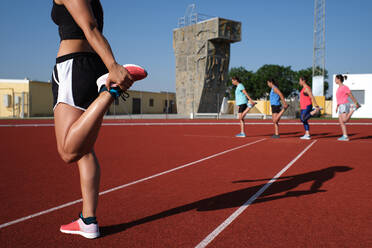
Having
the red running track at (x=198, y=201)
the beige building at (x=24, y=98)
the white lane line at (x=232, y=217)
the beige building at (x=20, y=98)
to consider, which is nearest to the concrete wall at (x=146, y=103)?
the beige building at (x=24, y=98)

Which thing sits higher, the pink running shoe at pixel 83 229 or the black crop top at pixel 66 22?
the black crop top at pixel 66 22

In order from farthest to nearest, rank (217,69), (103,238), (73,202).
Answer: (217,69) < (73,202) < (103,238)

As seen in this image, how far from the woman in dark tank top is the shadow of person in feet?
1.36

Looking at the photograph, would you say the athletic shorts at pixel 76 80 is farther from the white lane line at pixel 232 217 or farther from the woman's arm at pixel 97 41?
the white lane line at pixel 232 217

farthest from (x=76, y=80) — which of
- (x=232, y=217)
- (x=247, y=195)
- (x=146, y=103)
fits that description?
(x=146, y=103)

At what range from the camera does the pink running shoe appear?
8.09ft

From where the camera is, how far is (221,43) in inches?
1241

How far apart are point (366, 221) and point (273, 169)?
239 cm

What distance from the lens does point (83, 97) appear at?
7.88 ft

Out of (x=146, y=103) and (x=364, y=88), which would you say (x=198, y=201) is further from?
(x=146, y=103)

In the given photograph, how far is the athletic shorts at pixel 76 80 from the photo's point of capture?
7.80 ft

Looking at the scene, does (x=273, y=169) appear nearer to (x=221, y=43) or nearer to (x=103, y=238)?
(x=103, y=238)

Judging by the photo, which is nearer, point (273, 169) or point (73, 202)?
point (73, 202)

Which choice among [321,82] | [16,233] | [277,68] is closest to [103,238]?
[16,233]
